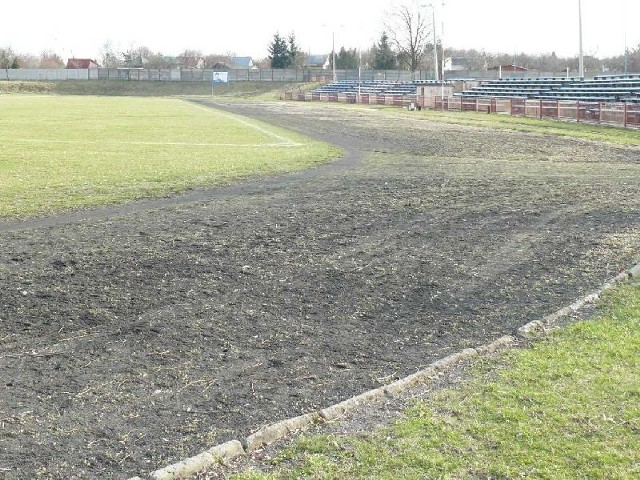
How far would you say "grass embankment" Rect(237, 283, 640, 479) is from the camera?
4.55 m

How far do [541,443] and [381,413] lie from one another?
1088mm

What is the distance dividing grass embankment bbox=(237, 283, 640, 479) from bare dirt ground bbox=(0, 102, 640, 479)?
665 millimetres

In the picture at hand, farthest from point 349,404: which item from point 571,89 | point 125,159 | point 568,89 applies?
point 568,89

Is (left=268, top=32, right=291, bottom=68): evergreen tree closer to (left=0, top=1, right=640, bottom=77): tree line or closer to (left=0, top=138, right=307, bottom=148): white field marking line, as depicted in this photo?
(left=0, top=1, right=640, bottom=77): tree line

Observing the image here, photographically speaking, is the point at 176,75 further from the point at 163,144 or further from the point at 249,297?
the point at 249,297

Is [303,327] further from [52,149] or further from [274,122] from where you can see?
[274,122]

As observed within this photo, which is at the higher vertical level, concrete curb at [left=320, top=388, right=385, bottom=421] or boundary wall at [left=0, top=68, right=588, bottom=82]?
boundary wall at [left=0, top=68, right=588, bottom=82]

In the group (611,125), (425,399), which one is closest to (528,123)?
(611,125)

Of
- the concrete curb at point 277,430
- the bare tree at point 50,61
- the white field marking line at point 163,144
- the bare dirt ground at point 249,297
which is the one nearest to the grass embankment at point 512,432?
the concrete curb at point 277,430

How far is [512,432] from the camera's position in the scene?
4.99 m

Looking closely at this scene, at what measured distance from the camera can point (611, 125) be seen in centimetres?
3625

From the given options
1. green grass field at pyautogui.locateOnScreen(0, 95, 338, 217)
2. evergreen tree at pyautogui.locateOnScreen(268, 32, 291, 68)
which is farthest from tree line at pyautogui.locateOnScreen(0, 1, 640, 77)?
green grass field at pyautogui.locateOnScreen(0, 95, 338, 217)

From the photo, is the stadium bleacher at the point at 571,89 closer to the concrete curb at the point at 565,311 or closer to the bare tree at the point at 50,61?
the concrete curb at the point at 565,311

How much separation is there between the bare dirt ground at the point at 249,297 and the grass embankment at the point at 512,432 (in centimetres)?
66
